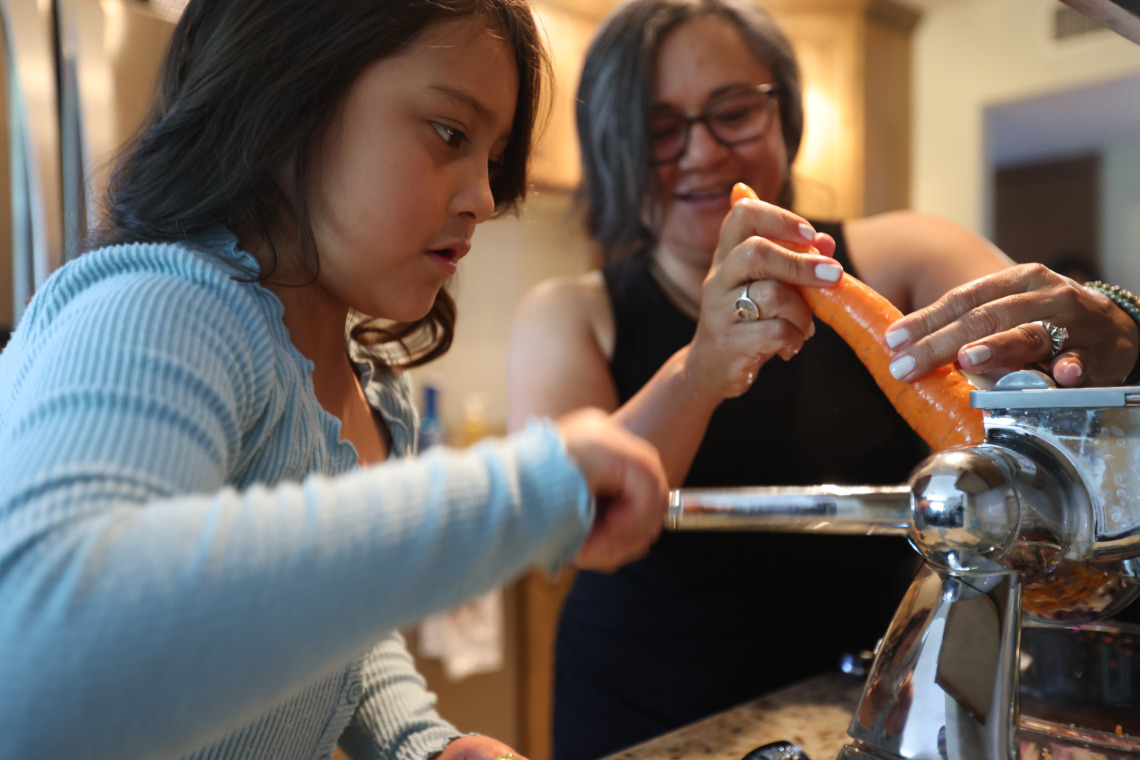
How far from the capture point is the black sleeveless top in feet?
3.28

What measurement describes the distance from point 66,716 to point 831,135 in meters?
2.66

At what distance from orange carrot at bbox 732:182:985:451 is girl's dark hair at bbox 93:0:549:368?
0.37m

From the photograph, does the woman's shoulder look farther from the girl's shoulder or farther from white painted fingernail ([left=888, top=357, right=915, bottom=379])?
the girl's shoulder

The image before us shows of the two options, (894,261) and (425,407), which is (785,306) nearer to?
(894,261)

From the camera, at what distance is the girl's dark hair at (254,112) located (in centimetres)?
63

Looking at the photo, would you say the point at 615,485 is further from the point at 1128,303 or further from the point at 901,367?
the point at 1128,303

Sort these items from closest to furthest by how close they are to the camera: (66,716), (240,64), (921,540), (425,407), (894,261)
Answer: (66,716) < (921,540) < (240,64) < (894,261) < (425,407)

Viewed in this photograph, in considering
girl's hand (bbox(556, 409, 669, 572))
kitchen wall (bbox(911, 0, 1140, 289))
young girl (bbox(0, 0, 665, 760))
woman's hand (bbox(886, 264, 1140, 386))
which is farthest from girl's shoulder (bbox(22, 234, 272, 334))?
kitchen wall (bbox(911, 0, 1140, 289))

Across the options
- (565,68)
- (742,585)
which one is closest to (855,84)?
(565,68)

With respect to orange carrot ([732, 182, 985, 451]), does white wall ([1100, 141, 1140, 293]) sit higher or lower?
lower

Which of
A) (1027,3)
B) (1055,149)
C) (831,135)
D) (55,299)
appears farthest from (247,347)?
(1055,149)

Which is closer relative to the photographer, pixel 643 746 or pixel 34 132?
pixel 643 746

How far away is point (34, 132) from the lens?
1266mm

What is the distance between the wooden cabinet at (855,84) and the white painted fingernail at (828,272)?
1.95m
